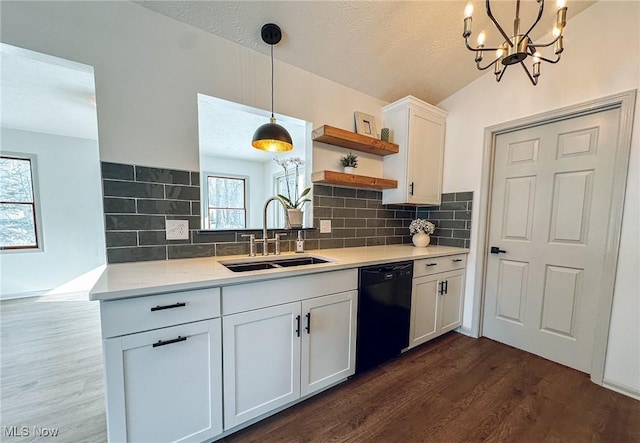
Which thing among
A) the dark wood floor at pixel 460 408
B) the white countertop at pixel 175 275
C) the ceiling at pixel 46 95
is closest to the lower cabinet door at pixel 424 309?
the dark wood floor at pixel 460 408

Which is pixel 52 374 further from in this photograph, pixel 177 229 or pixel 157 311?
pixel 157 311

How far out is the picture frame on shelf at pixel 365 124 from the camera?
2.34 m

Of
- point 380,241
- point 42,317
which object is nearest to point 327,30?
point 380,241

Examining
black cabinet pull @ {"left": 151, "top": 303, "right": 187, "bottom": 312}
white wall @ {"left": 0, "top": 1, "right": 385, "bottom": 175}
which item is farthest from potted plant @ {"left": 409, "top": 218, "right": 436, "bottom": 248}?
black cabinet pull @ {"left": 151, "top": 303, "right": 187, "bottom": 312}

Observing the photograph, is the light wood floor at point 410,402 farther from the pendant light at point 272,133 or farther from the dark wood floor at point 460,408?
the pendant light at point 272,133

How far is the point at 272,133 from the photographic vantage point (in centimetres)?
154

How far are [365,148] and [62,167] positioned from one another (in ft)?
14.9

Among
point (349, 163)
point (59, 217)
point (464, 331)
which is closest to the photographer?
point (349, 163)

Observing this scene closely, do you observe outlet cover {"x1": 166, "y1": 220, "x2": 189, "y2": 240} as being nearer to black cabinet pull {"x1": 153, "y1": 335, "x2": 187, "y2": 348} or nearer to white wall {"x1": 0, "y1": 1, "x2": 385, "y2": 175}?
white wall {"x1": 0, "y1": 1, "x2": 385, "y2": 175}

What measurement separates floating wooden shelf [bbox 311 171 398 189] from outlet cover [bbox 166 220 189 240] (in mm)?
1079

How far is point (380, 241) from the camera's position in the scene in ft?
8.86

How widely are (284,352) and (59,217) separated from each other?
176 inches

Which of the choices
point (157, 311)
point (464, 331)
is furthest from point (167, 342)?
point (464, 331)

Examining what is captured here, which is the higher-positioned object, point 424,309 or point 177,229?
point 177,229
